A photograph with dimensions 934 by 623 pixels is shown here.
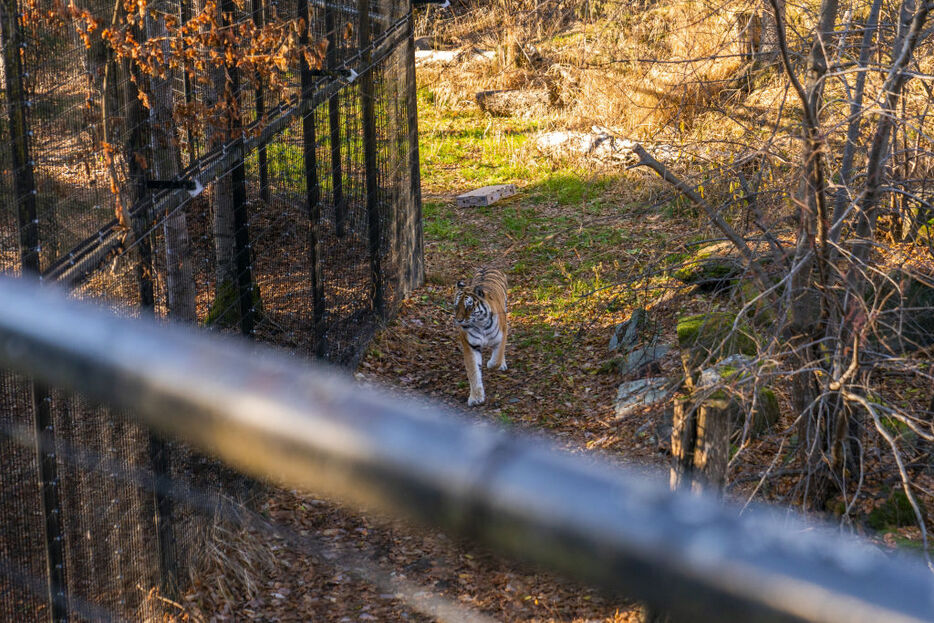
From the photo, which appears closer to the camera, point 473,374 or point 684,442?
point 684,442

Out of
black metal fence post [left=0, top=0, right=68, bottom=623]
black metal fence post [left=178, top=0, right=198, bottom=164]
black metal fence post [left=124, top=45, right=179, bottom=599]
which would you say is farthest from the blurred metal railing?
black metal fence post [left=178, top=0, right=198, bottom=164]

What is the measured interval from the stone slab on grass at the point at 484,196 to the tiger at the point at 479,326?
587 centimetres

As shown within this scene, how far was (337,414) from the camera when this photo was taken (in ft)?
2.10

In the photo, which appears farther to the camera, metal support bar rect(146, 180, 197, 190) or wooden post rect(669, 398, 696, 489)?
metal support bar rect(146, 180, 197, 190)

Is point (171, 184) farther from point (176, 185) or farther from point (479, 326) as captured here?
point (479, 326)

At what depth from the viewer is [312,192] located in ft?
26.8

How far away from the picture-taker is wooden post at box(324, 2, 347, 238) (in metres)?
8.85

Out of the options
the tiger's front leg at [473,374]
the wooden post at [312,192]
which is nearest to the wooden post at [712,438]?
the wooden post at [312,192]

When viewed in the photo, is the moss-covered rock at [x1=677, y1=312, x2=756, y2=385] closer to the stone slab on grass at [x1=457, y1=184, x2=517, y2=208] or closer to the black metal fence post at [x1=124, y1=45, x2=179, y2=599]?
the black metal fence post at [x1=124, y1=45, x2=179, y2=599]

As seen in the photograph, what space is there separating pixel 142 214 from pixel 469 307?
4.60 meters

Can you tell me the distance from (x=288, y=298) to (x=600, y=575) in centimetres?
770

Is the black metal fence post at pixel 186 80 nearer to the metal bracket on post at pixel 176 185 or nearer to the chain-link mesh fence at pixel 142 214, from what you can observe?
the chain-link mesh fence at pixel 142 214

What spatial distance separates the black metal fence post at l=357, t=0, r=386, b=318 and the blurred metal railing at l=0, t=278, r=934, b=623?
9.49 meters

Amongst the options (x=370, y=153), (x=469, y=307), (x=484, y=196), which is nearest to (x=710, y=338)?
(x=469, y=307)
